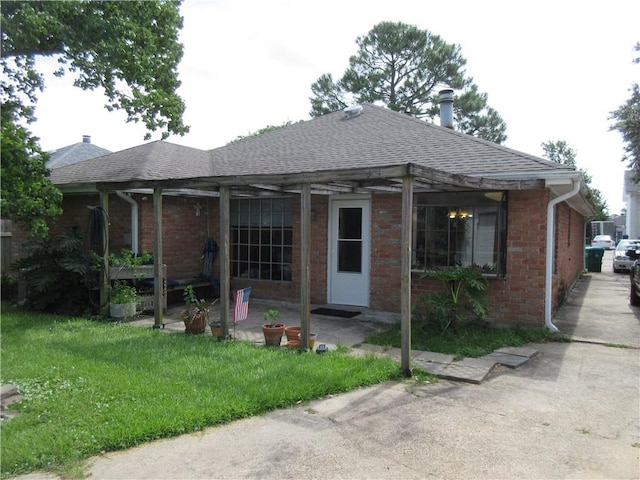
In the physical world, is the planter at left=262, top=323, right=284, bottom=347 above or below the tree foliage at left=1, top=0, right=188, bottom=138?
below

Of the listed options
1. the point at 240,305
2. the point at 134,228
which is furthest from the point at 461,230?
the point at 134,228

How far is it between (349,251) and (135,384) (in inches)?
217

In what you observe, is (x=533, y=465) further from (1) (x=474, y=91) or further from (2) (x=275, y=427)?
(1) (x=474, y=91)

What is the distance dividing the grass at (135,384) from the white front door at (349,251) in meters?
3.13

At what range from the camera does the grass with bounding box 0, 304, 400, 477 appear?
3.59m

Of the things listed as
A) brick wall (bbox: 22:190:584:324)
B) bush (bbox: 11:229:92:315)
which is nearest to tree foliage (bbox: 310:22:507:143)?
brick wall (bbox: 22:190:584:324)

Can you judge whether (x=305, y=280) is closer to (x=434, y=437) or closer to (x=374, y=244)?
(x=434, y=437)

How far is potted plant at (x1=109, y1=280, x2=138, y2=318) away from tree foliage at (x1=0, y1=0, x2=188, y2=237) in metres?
1.80

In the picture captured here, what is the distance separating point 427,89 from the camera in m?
27.5

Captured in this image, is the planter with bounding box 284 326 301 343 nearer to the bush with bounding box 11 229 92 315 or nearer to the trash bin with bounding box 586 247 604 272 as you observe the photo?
the bush with bounding box 11 229 92 315

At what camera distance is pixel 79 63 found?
879 centimetres

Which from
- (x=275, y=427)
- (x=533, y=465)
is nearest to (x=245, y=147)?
(x=275, y=427)

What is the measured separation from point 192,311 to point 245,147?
6.40 metres

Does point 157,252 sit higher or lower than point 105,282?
higher
